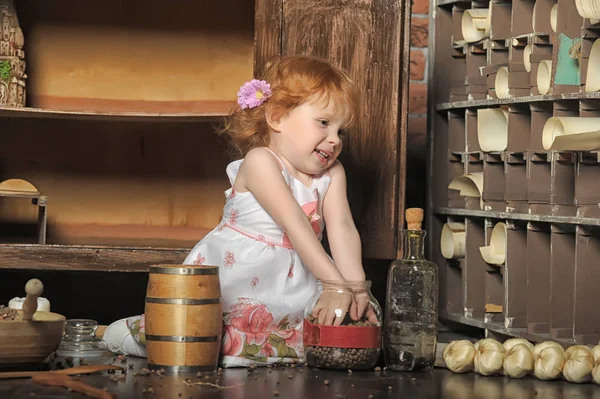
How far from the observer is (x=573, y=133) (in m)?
2.31

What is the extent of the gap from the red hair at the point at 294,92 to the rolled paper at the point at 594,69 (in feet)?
1.95

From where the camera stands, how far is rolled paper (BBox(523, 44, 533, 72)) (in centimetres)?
262

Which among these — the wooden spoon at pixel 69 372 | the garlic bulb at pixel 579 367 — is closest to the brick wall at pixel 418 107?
the garlic bulb at pixel 579 367

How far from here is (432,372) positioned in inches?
81.8

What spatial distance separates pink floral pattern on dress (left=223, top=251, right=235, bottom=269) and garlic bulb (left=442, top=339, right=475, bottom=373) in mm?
547

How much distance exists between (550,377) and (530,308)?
555 millimetres

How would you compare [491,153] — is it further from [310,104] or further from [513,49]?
[310,104]

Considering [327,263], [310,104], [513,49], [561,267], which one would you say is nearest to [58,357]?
[327,263]

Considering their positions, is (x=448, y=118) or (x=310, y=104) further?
(x=448, y=118)

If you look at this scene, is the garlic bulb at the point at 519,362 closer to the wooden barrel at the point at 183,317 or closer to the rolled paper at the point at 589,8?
the wooden barrel at the point at 183,317

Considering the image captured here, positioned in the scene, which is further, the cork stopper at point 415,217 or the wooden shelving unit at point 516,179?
the wooden shelving unit at point 516,179

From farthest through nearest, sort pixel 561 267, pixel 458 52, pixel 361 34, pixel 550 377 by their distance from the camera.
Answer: pixel 458 52, pixel 361 34, pixel 561 267, pixel 550 377

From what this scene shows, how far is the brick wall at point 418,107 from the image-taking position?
10.8 ft

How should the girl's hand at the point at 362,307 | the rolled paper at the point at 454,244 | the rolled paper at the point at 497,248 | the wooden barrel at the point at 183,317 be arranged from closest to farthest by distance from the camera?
1. the wooden barrel at the point at 183,317
2. the girl's hand at the point at 362,307
3. the rolled paper at the point at 497,248
4. the rolled paper at the point at 454,244
